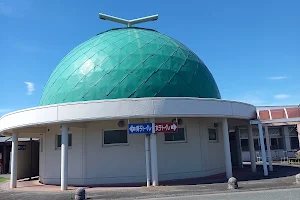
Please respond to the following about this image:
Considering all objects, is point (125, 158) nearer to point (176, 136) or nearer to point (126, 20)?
point (176, 136)

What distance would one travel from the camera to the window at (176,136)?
53.5ft

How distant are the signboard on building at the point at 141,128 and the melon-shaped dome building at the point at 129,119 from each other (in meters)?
0.05

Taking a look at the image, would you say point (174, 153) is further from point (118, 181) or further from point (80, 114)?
point (80, 114)

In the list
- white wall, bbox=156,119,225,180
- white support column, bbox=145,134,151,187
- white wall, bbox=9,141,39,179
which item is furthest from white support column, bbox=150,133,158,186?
white wall, bbox=9,141,39,179

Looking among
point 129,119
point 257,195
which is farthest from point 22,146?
point 257,195

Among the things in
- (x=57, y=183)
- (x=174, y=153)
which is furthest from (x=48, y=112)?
(x=174, y=153)

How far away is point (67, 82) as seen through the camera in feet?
58.8

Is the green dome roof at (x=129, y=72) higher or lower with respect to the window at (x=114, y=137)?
higher

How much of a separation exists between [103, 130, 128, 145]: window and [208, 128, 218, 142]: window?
223 inches

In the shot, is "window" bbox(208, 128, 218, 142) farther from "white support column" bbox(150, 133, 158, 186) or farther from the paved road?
the paved road

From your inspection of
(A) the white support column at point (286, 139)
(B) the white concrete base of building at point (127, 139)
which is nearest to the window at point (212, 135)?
(B) the white concrete base of building at point (127, 139)

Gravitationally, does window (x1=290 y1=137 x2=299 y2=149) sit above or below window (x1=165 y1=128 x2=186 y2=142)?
below

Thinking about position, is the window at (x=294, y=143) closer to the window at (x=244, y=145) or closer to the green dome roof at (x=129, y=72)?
the window at (x=244, y=145)

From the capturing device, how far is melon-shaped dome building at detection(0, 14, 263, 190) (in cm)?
1402
